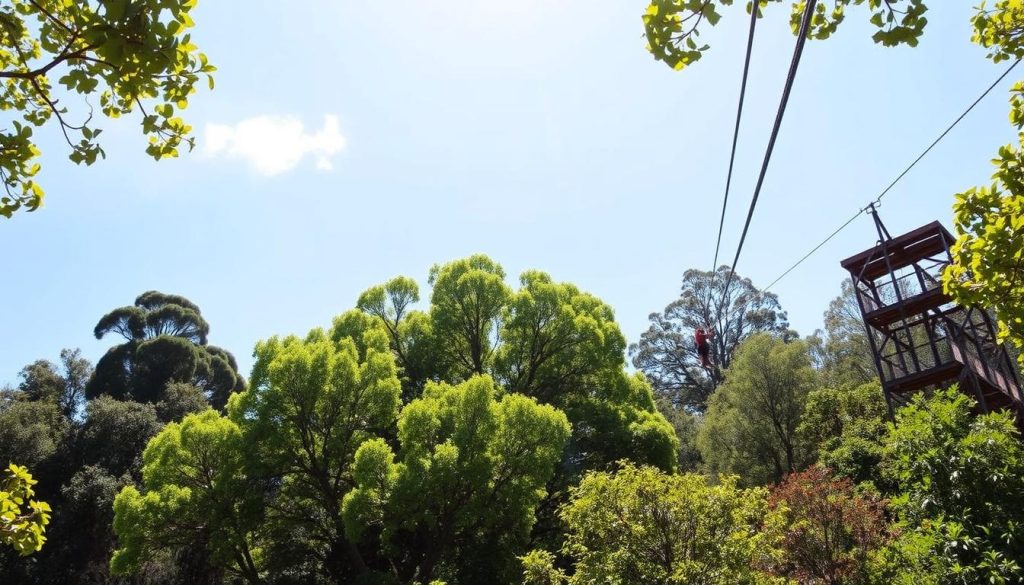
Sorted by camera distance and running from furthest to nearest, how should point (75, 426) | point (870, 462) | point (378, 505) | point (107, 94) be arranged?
point (75, 426)
point (870, 462)
point (378, 505)
point (107, 94)

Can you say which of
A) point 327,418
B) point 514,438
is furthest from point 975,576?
point 327,418

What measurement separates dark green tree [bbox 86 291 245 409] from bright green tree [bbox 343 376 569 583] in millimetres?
23728

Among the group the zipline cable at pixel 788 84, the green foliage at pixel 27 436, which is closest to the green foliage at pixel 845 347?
the zipline cable at pixel 788 84

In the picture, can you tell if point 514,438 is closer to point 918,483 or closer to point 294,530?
point 294,530

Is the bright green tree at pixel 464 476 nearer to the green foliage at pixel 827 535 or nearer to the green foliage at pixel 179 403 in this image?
the green foliage at pixel 827 535

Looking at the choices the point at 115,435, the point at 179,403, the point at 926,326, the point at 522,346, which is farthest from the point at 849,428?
the point at 179,403

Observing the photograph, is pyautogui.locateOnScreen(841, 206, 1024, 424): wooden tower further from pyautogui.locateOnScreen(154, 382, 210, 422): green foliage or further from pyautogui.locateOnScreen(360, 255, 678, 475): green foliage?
pyautogui.locateOnScreen(154, 382, 210, 422): green foliage

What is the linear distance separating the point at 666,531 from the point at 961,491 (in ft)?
9.32

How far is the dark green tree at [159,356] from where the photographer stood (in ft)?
107

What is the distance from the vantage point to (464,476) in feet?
40.1

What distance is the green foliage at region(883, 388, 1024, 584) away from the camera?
448cm

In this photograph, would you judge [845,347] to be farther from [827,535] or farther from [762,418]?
[827,535]

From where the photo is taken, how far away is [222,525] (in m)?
13.2

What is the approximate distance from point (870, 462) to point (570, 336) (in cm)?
821
